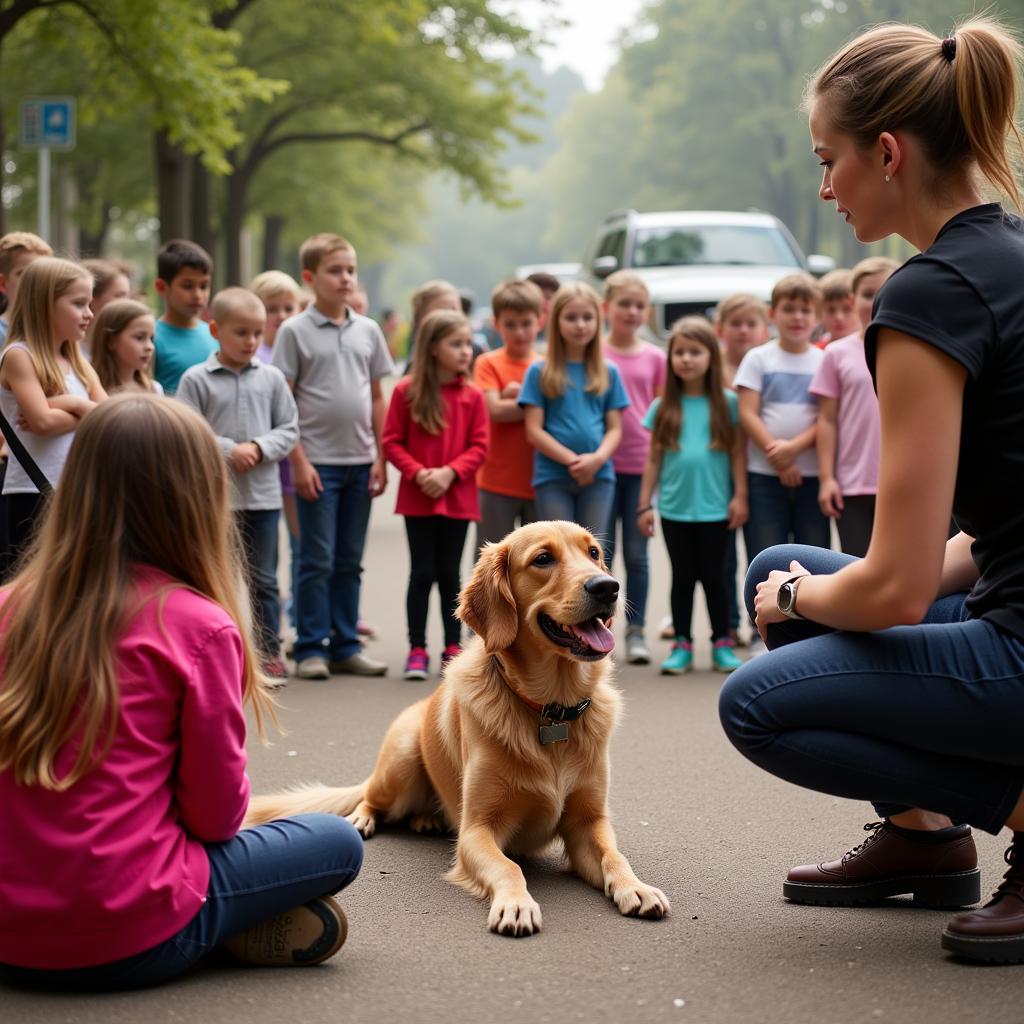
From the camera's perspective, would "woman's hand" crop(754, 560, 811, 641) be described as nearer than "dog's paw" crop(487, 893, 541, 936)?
Yes

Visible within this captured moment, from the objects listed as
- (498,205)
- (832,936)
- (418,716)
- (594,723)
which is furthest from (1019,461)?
(498,205)

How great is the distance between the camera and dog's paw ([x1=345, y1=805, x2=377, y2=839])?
5.11 m

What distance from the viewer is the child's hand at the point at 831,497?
7945mm

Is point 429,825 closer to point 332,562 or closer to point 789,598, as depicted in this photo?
point 789,598

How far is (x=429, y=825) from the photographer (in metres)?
5.21

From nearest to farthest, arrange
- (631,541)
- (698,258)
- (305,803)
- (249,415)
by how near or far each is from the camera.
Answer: (305,803)
(249,415)
(631,541)
(698,258)

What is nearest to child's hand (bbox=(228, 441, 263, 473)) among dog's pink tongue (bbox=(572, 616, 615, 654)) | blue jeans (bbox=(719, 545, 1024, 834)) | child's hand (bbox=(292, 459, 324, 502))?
child's hand (bbox=(292, 459, 324, 502))

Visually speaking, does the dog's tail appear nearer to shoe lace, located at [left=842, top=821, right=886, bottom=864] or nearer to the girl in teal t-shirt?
shoe lace, located at [left=842, top=821, right=886, bottom=864]

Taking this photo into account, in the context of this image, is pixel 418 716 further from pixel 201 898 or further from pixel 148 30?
pixel 148 30

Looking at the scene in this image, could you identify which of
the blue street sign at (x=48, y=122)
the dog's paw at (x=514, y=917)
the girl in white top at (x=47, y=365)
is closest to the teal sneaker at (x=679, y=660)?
the girl in white top at (x=47, y=365)

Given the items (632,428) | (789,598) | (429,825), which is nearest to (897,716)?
(789,598)

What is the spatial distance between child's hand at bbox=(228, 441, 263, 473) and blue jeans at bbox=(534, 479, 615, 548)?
166 cm

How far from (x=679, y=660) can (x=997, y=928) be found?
442 centimetres

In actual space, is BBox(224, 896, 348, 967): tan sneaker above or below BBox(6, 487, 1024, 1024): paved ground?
above
